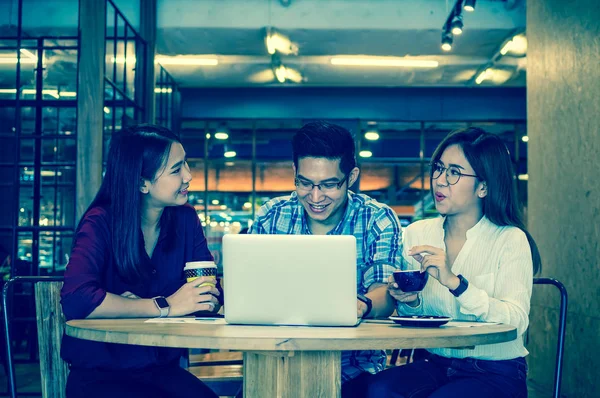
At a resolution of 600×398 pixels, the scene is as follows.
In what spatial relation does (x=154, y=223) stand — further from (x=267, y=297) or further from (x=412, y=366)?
(x=412, y=366)

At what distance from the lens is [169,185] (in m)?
2.35

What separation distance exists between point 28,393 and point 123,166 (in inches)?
110

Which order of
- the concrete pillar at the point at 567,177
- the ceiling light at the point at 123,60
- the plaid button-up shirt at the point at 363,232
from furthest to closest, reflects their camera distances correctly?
the ceiling light at the point at 123,60, the concrete pillar at the point at 567,177, the plaid button-up shirt at the point at 363,232

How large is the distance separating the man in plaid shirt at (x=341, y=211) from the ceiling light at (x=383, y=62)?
6.01 metres

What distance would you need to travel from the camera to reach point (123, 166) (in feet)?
7.45

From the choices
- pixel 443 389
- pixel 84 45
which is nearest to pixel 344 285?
pixel 443 389

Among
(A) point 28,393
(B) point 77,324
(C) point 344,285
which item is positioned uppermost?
(C) point 344,285

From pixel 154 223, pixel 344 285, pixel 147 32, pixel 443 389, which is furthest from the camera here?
pixel 147 32

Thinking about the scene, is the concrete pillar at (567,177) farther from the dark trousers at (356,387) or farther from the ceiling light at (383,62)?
the ceiling light at (383,62)

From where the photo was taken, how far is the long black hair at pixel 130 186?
7.20 ft

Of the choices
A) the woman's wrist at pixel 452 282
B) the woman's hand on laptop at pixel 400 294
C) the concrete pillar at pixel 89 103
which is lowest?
the woman's hand on laptop at pixel 400 294

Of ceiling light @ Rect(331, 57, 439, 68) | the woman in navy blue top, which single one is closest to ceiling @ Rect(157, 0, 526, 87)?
ceiling light @ Rect(331, 57, 439, 68)

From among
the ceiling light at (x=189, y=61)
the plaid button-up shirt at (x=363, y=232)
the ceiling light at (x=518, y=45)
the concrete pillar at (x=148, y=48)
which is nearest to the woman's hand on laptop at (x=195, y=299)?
the plaid button-up shirt at (x=363, y=232)

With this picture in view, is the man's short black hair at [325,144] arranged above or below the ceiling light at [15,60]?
below
